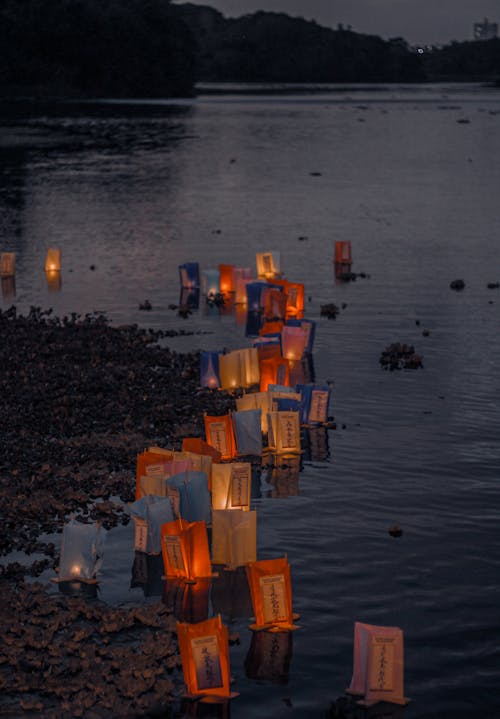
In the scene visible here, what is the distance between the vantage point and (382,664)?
8.91 meters

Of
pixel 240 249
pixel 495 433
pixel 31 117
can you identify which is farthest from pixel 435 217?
pixel 31 117

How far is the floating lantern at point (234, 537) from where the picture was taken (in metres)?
11.2

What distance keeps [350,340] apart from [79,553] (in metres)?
11.2

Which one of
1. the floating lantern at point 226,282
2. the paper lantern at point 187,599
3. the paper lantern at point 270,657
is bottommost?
the paper lantern at point 270,657

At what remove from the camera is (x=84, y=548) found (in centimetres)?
1102

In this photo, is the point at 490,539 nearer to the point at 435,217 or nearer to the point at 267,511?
the point at 267,511

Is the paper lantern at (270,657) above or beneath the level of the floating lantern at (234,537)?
beneath

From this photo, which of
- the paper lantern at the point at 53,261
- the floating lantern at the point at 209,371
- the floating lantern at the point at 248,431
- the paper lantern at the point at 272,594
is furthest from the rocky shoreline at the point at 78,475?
the paper lantern at the point at 53,261

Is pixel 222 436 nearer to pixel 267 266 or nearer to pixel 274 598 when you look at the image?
pixel 274 598

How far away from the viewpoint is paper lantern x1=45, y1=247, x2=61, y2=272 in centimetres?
2827

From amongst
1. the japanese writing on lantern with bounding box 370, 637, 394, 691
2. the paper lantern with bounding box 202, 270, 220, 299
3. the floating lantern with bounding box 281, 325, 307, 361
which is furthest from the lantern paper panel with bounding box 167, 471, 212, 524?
the paper lantern with bounding box 202, 270, 220, 299

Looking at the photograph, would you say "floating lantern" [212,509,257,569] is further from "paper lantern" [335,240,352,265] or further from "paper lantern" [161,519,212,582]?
"paper lantern" [335,240,352,265]

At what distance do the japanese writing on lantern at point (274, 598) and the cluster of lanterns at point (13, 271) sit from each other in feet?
54.9

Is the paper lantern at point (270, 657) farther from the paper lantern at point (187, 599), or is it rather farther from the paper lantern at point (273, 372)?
the paper lantern at point (273, 372)
